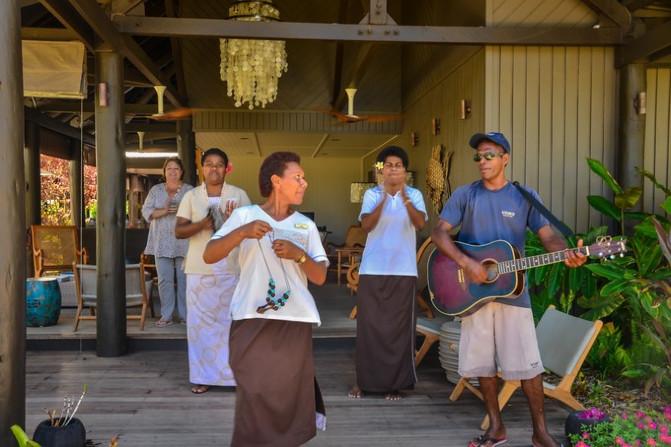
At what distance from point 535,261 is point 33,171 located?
8832mm

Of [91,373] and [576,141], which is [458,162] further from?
[91,373]

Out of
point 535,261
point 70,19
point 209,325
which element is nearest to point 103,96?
point 70,19

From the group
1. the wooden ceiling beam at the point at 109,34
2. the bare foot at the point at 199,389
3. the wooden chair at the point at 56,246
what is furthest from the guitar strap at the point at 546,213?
the wooden chair at the point at 56,246

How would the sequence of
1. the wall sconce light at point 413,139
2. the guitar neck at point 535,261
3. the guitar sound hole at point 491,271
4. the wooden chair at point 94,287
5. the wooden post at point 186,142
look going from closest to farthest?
1. the guitar neck at point 535,261
2. the guitar sound hole at point 491,271
3. the wooden chair at point 94,287
4. the wall sconce light at point 413,139
5. the wooden post at point 186,142

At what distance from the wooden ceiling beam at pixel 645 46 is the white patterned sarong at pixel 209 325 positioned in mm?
3471

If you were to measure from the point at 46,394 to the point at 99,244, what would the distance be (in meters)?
1.35

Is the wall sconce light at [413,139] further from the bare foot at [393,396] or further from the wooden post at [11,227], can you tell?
the wooden post at [11,227]

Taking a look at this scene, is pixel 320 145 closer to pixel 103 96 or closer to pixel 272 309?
pixel 103 96

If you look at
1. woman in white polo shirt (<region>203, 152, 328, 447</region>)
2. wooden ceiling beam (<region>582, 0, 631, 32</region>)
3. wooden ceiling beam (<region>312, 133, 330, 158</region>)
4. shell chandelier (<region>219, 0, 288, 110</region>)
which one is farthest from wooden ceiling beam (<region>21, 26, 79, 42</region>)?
wooden ceiling beam (<region>312, 133, 330, 158</region>)

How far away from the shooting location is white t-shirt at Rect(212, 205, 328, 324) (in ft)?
7.66

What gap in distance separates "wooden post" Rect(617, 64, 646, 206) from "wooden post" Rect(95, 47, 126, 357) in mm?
4124

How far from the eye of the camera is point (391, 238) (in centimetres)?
371

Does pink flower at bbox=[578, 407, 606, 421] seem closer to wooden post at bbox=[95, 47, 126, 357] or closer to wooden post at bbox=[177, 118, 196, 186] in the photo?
wooden post at bbox=[95, 47, 126, 357]

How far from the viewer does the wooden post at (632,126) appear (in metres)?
4.75
